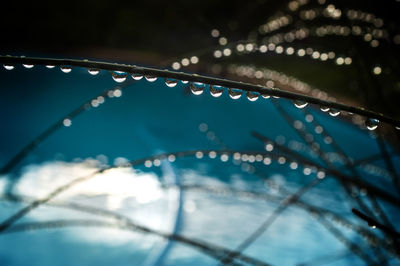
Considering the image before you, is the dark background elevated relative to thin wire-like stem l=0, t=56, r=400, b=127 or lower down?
elevated

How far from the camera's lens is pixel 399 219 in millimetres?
2068

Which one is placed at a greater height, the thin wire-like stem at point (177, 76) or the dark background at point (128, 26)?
the dark background at point (128, 26)

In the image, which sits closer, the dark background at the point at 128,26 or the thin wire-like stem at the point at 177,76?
the thin wire-like stem at the point at 177,76

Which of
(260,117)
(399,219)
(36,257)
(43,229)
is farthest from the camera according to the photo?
(260,117)

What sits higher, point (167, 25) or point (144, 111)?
point (167, 25)

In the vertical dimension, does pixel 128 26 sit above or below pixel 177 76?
above

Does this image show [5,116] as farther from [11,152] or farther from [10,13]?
[10,13]

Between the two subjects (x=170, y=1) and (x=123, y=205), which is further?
(x=170, y=1)

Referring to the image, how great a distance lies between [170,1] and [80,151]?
444cm

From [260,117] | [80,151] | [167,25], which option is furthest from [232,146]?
[167,25]

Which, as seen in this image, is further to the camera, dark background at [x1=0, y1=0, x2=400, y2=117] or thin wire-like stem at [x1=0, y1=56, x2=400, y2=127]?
dark background at [x1=0, y1=0, x2=400, y2=117]

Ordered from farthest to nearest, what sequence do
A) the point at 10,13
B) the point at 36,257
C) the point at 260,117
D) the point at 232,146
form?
the point at 10,13 < the point at 260,117 < the point at 232,146 < the point at 36,257

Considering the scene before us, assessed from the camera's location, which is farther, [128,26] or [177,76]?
[128,26]

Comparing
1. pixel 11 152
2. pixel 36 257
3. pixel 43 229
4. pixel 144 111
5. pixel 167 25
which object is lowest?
pixel 36 257
